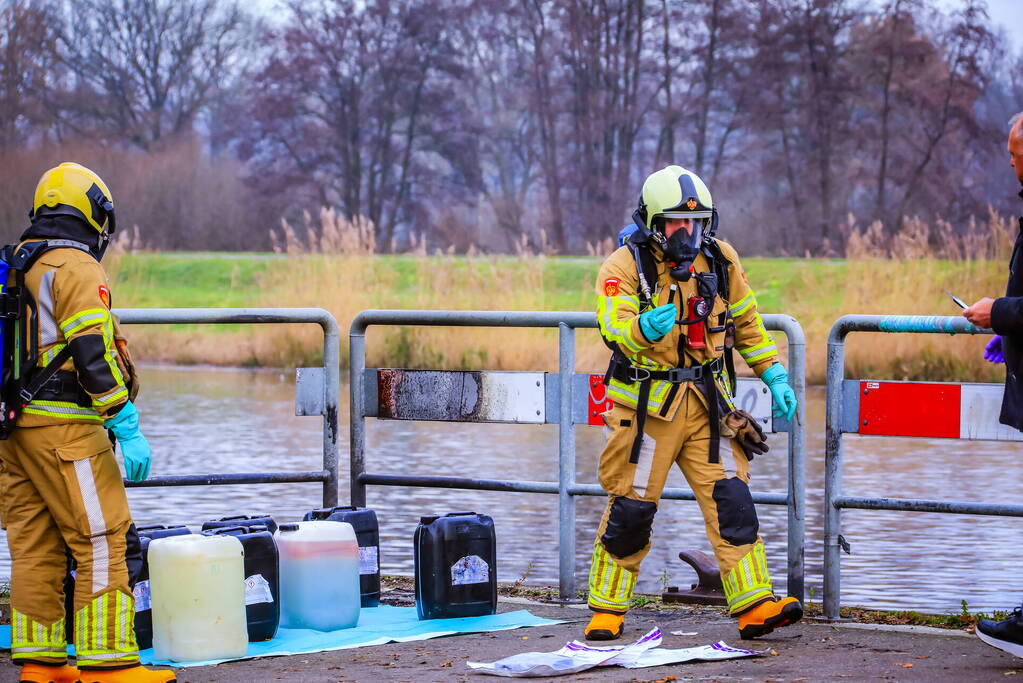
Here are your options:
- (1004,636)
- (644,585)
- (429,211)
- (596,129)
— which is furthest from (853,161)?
(1004,636)

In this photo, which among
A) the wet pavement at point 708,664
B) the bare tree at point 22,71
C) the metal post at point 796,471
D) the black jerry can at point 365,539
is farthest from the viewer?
the bare tree at point 22,71

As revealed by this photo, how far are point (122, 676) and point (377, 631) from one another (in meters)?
1.31

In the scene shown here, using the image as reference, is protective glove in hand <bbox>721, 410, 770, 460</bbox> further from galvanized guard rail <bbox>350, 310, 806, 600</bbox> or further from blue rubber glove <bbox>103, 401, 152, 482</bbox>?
blue rubber glove <bbox>103, 401, 152, 482</bbox>

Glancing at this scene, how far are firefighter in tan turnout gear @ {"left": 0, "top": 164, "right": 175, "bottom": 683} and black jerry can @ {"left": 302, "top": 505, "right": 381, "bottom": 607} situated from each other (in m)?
1.45

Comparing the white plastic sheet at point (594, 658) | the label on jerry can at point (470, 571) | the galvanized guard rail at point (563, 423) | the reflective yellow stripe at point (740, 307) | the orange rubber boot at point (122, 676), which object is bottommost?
the white plastic sheet at point (594, 658)

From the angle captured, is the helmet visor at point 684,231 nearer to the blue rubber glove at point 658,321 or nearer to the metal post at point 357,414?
the blue rubber glove at point 658,321

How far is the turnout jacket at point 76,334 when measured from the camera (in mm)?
4863

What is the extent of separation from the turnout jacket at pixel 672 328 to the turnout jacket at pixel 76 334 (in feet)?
5.89

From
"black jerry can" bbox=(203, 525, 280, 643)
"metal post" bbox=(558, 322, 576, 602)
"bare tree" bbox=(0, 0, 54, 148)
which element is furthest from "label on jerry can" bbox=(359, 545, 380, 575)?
"bare tree" bbox=(0, 0, 54, 148)

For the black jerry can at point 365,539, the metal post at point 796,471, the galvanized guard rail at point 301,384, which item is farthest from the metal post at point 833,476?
the galvanized guard rail at point 301,384

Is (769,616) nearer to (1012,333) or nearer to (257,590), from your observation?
(1012,333)

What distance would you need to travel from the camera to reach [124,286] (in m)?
24.0

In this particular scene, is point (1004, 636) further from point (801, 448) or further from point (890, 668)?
point (801, 448)

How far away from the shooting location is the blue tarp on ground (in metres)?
5.80
